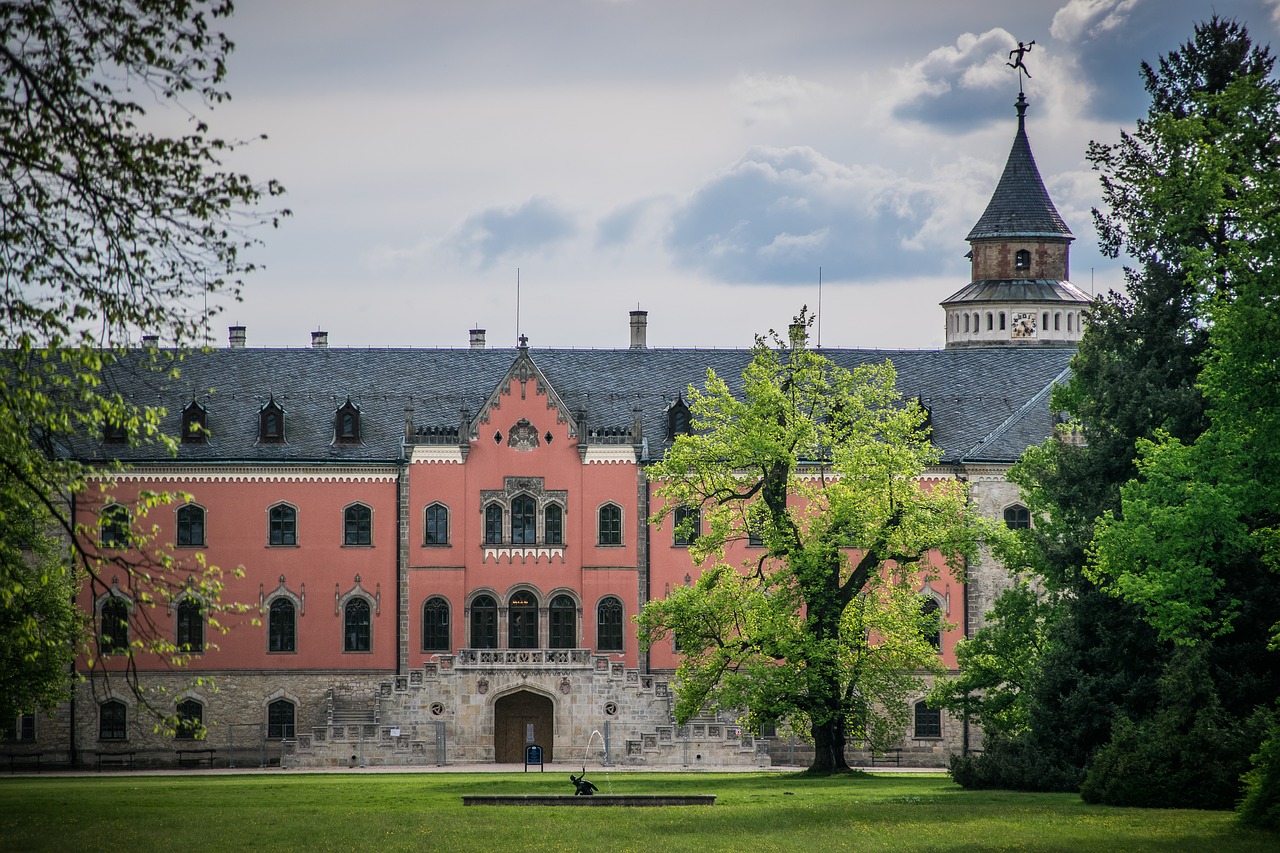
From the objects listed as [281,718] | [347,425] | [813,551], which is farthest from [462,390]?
[813,551]

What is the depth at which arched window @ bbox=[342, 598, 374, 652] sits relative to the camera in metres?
56.7

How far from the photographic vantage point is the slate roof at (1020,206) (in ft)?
240

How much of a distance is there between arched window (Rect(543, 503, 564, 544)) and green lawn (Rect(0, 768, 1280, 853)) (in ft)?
62.4

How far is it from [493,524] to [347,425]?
612 cm

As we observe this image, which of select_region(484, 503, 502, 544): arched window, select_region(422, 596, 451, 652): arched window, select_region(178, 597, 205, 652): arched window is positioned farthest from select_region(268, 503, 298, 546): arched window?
select_region(484, 503, 502, 544): arched window

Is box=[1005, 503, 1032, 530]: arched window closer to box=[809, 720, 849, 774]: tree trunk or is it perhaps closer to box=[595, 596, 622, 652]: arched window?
box=[595, 596, 622, 652]: arched window

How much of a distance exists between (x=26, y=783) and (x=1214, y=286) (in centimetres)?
3212

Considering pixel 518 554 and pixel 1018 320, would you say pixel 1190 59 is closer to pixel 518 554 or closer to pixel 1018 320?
pixel 518 554

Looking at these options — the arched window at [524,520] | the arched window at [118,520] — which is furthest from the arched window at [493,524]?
the arched window at [118,520]

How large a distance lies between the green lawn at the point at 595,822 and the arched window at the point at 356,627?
18.1m

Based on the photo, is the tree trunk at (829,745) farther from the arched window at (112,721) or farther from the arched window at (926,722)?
the arched window at (112,721)

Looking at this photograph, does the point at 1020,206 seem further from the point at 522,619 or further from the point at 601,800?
the point at 601,800

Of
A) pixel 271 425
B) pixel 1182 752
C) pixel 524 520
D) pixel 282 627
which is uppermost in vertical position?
pixel 271 425

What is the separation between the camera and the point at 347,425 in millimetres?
57969
